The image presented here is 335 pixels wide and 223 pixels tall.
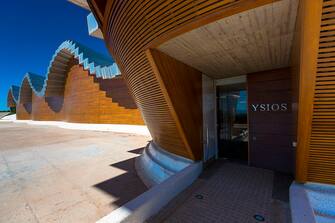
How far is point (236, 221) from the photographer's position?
10.5 ft

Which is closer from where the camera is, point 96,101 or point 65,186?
point 65,186

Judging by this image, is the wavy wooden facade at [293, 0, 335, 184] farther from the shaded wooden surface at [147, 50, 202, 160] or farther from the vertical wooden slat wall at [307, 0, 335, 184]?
the shaded wooden surface at [147, 50, 202, 160]

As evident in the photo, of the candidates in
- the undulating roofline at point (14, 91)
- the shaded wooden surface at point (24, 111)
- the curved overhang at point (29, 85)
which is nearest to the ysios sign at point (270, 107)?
the curved overhang at point (29, 85)

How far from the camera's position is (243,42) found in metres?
3.66

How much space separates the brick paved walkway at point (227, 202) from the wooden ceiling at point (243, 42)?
3.27 m

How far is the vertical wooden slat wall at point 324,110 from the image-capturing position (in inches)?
92.6

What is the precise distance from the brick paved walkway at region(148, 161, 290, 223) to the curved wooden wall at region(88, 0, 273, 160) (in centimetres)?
121

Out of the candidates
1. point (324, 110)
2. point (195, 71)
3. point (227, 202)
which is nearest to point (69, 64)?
point (195, 71)

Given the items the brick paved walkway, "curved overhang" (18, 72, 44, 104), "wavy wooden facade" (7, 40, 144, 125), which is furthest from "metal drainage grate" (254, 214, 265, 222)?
"curved overhang" (18, 72, 44, 104)

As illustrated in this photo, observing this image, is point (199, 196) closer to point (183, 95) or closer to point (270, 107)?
point (183, 95)

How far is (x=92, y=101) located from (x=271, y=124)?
18307mm

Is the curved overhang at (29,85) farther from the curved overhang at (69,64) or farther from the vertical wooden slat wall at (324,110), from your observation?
the vertical wooden slat wall at (324,110)

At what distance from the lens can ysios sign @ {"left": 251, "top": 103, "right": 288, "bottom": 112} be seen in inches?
210

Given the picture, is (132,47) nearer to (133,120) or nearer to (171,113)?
(171,113)
